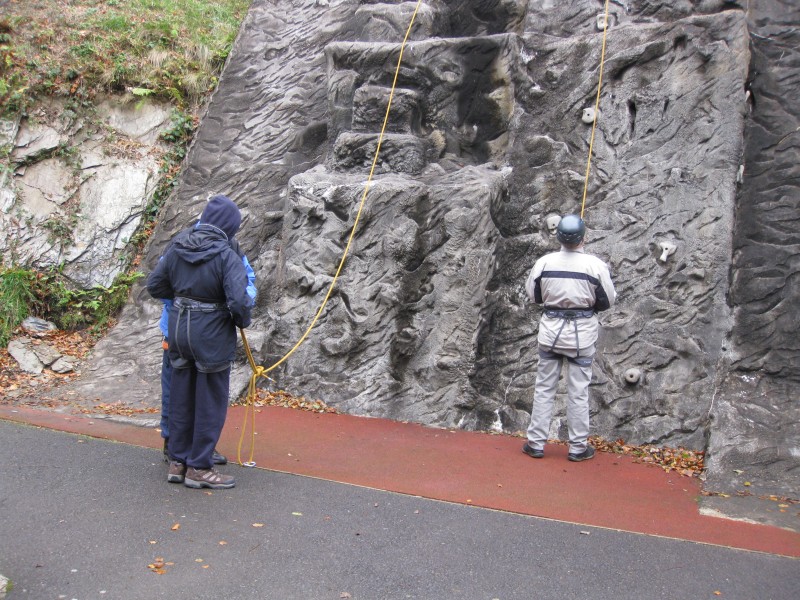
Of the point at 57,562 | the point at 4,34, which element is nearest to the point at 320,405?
the point at 57,562

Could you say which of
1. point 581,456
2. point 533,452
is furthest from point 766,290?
point 533,452

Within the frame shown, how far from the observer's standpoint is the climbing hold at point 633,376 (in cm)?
616

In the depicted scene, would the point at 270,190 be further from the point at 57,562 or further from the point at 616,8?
the point at 57,562

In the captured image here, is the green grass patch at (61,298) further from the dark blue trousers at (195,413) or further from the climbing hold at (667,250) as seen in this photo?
the climbing hold at (667,250)

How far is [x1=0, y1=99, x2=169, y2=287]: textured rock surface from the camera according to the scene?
8.64 m

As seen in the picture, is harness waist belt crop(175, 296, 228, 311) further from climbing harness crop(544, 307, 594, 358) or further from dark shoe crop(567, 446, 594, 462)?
dark shoe crop(567, 446, 594, 462)

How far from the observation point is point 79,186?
8.99 meters

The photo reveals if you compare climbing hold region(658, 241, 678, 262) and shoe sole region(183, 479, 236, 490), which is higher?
climbing hold region(658, 241, 678, 262)

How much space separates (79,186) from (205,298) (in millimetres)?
5254

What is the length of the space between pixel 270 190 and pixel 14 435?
13.9 feet

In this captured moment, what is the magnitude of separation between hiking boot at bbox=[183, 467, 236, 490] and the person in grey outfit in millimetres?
2288

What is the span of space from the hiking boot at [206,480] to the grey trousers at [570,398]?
7.55 feet

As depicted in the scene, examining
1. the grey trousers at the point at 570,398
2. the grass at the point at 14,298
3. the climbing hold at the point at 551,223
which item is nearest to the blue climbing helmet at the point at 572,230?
the grey trousers at the point at 570,398

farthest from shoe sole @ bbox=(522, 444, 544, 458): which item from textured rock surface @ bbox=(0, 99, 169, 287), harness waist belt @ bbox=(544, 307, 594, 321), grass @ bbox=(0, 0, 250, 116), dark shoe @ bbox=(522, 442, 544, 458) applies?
grass @ bbox=(0, 0, 250, 116)
